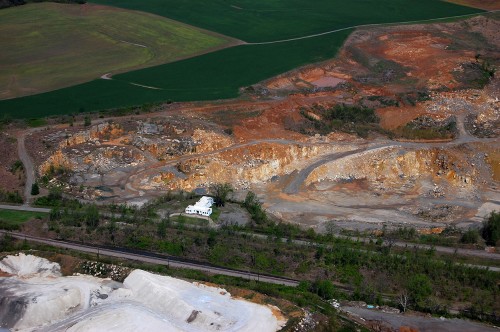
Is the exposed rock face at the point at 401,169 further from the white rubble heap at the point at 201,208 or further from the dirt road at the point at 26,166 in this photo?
the dirt road at the point at 26,166

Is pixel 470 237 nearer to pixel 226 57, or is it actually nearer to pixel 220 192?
pixel 220 192

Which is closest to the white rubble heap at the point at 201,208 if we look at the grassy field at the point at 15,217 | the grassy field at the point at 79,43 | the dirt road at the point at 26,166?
the grassy field at the point at 15,217

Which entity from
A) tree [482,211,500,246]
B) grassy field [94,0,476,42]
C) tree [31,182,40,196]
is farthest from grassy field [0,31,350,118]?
tree [482,211,500,246]

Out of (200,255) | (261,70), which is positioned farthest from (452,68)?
(200,255)

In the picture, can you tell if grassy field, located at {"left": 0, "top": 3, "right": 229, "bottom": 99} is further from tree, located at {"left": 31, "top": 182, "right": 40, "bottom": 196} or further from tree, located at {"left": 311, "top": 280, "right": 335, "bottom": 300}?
tree, located at {"left": 311, "top": 280, "right": 335, "bottom": 300}

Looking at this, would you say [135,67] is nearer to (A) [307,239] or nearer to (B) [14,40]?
(B) [14,40]

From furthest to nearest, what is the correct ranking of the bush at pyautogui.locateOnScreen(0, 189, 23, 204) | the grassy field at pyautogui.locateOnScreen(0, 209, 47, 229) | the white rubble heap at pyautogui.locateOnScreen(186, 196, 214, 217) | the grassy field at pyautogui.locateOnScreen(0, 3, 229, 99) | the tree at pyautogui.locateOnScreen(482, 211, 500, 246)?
the grassy field at pyautogui.locateOnScreen(0, 3, 229, 99) → the bush at pyautogui.locateOnScreen(0, 189, 23, 204) → the white rubble heap at pyautogui.locateOnScreen(186, 196, 214, 217) → the tree at pyautogui.locateOnScreen(482, 211, 500, 246) → the grassy field at pyautogui.locateOnScreen(0, 209, 47, 229)
